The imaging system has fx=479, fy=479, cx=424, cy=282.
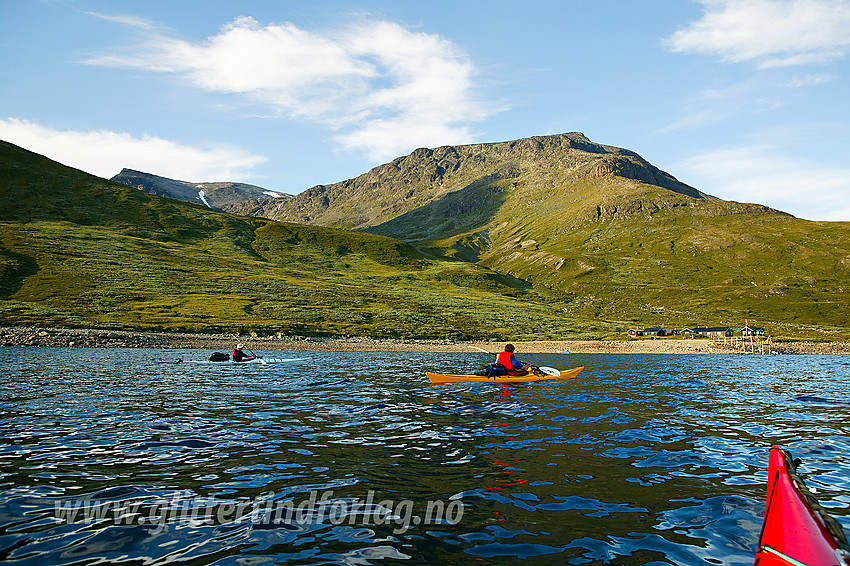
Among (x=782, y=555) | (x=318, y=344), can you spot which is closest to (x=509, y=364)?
(x=782, y=555)

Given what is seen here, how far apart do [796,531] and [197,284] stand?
125206 mm

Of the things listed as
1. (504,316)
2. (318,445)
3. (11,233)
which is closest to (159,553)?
(318,445)

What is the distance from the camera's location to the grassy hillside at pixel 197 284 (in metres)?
88.0

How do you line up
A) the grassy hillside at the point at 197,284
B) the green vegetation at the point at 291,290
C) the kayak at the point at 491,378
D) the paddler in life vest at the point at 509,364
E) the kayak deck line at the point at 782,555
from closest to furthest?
the kayak deck line at the point at 782,555, the kayak at the point at 491,378, the paddler in life vest at the point at 509,364, the grassy hillside at the point at 197,284, the green vegetation at the point at 291,290

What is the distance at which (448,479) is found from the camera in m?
12.2

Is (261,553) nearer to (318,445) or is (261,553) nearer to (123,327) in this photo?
(318,445)

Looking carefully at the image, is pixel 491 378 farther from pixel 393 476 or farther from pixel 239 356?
pixel 239 356

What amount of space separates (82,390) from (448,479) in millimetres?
24436

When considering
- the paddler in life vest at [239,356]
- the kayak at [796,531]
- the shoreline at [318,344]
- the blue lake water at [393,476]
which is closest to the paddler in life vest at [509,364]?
the blue lake water at [393,476]

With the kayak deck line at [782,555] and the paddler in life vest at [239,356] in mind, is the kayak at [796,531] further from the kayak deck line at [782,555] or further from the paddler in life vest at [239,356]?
the paddler in life vest at [239,356]

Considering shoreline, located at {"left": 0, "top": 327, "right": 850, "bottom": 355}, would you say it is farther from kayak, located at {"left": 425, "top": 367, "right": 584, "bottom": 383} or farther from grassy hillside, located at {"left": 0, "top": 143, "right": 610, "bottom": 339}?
kayak, located at {"left": 425, "top": 367, "right": 584, "bottom": 383}

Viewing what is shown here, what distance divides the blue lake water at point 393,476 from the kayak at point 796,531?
124cm

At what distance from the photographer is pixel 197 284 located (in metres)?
116

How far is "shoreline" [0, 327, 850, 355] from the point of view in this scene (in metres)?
63.9
